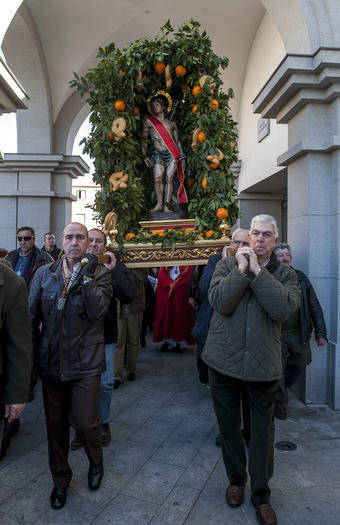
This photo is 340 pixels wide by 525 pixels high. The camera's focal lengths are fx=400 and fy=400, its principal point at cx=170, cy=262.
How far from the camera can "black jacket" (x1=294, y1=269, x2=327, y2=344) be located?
4.06 m

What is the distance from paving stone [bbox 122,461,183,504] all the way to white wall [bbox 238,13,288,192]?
6.24m

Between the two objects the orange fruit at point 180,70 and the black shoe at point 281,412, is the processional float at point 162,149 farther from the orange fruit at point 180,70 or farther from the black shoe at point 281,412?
the black shoe at point 281,412

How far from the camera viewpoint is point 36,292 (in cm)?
261

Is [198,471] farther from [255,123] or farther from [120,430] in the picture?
[255,123]

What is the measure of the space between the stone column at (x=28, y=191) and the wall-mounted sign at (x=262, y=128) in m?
4.28

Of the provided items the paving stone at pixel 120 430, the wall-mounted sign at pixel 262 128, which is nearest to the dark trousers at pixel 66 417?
the paving stone at pixel 120 430

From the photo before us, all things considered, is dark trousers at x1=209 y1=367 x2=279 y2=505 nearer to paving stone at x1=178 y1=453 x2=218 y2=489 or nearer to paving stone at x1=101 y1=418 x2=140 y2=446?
paving stone at x1=178 y1=453 x2=218 y2=489

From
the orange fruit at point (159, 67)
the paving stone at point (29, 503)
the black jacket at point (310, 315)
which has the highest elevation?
the orange fruit at point (159, 67)

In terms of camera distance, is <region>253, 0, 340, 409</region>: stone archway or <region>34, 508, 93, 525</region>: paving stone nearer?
<region>34, 508, 93, 525</region>: paving stone

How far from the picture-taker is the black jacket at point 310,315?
13.3ft

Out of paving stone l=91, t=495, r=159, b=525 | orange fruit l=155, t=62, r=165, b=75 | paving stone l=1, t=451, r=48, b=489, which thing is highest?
orange fruit l=155, t=62, r=165, b=75

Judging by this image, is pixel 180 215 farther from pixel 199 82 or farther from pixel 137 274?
pixel 199 82

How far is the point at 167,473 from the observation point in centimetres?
292

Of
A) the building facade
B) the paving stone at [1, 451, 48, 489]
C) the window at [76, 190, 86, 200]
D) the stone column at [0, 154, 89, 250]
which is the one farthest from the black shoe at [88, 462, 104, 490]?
the window at [76, 190, 86, 200]
